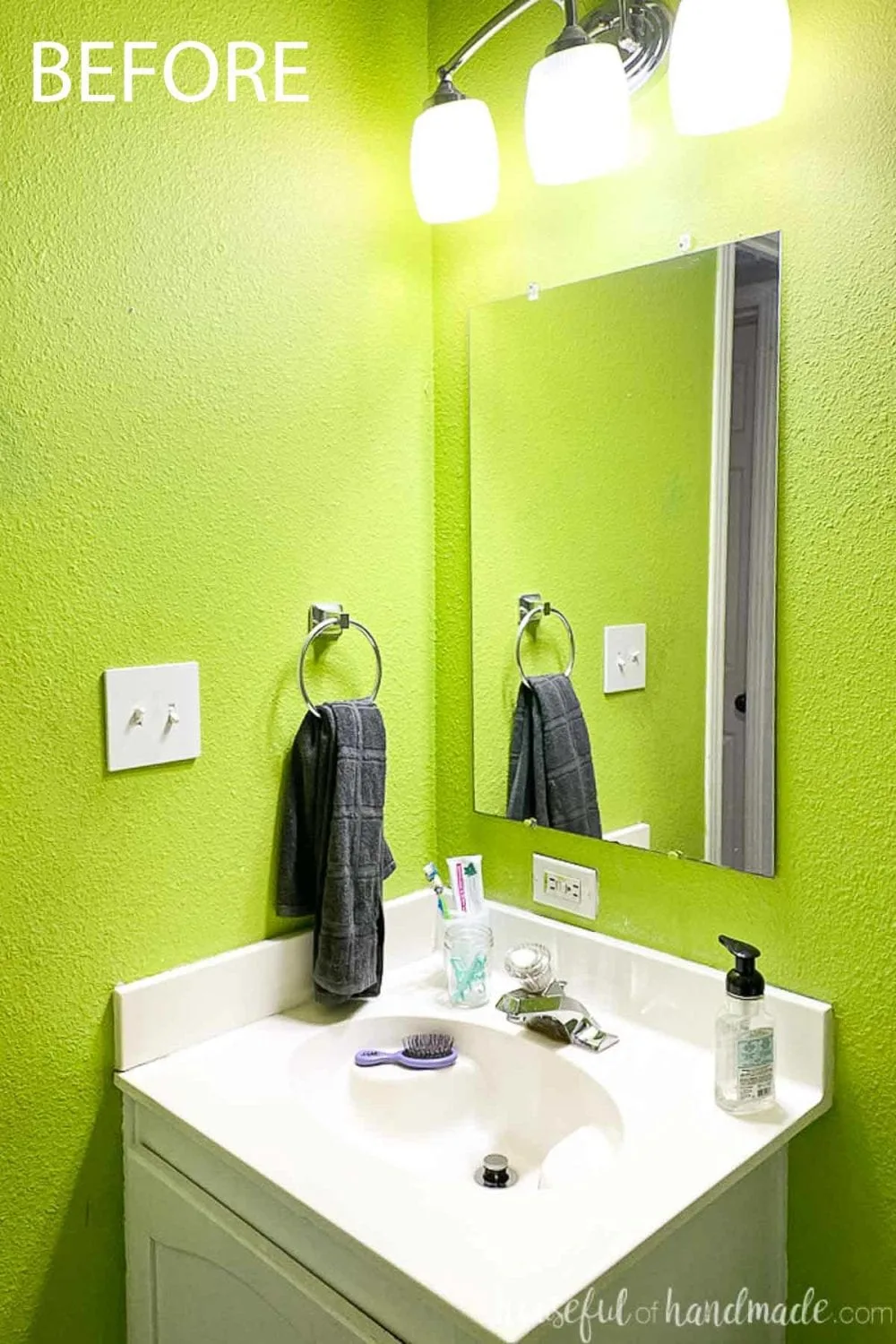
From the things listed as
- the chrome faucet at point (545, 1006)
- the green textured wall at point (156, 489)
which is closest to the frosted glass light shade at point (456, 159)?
the green textured wall at point (156, 489)

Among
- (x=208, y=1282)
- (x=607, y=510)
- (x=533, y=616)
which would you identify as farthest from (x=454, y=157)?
(x=208, y=1282)

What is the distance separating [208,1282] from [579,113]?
4.07ft

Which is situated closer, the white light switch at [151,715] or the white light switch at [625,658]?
the white light switch at [151,715]

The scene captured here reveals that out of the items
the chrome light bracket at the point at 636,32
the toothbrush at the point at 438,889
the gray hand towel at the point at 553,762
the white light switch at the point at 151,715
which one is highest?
the chrome light bracket at the point at 636,32

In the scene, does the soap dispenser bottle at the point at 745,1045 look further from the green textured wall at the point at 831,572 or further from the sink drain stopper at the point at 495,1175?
the sink drain stopper at the point at 495,1175

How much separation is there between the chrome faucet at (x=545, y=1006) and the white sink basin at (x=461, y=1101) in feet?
0.06

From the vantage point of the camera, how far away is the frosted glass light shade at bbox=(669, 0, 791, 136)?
95 centimetres

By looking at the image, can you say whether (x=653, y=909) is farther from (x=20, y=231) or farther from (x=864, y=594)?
(x=20, y=231)

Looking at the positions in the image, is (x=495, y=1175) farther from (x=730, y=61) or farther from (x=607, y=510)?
(x=730, y=61)

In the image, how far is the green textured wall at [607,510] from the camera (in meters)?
1.13

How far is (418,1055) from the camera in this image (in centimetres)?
116

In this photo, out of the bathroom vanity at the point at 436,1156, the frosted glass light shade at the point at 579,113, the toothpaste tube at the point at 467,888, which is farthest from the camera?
the toothpaste tube at the point at 467,888

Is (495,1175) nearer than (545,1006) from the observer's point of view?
Yes

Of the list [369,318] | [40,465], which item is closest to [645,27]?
[369,318]
